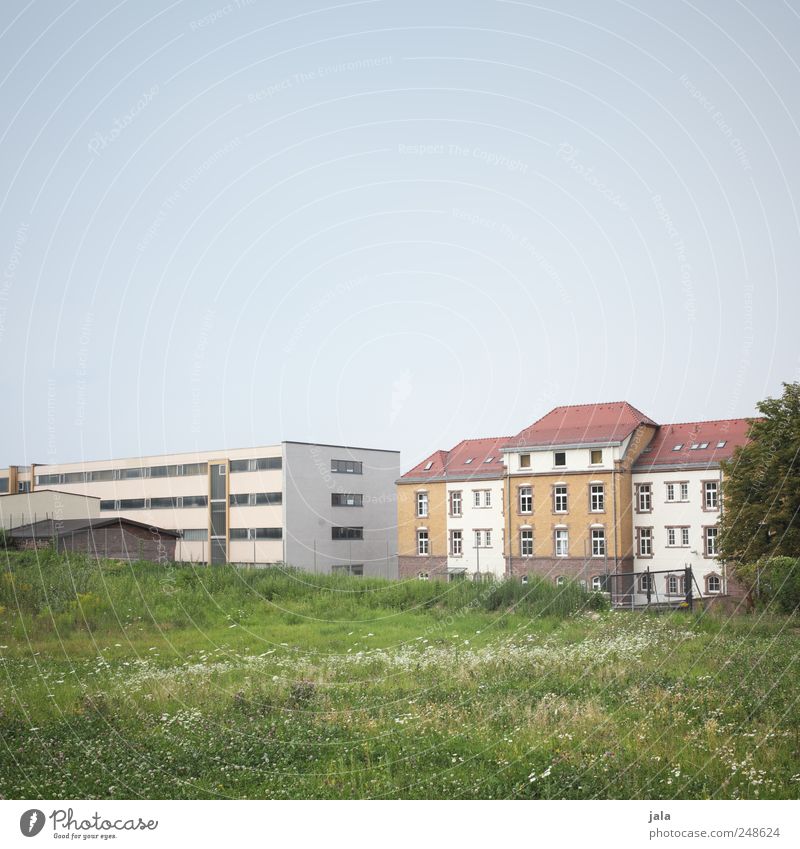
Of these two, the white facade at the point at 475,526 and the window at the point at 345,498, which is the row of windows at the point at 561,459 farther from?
the window at the point at 345,498

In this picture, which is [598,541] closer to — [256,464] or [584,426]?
[584,426]

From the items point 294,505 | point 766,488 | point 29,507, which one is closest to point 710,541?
point 766,488

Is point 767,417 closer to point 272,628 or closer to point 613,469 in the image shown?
point 613,469

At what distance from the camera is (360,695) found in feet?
25.6

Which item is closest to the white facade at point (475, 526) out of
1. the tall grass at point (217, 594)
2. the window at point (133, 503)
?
the window at point (133, 503)

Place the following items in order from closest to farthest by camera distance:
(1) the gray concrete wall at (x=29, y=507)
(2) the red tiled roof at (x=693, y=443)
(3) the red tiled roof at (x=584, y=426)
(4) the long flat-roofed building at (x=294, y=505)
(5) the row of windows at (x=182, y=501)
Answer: (1) the gray concrete wall at (x=29, y=507) → (3) the red tiled roof at (x=584, y=426) → (2) the red tiled roof at (x=693, y=443) → (5) the row of windows at (x=182, y=501) → (4) the long flat-roofed building at (x=294, y=505)

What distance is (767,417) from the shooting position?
21.6m

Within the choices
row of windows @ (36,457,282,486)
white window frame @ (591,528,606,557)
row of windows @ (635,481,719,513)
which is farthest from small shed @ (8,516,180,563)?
row of windows @ (635,481,719,513)

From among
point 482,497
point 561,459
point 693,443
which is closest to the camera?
point 561,459

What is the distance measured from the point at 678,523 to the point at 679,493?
2753mm

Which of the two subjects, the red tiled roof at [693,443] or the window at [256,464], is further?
the window at [256,464]

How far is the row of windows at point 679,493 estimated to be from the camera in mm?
27422

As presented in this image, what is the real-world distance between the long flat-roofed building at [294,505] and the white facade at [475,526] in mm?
→ 2878
